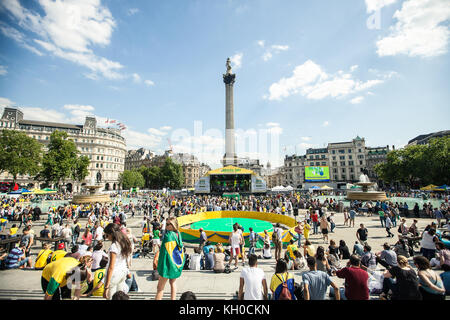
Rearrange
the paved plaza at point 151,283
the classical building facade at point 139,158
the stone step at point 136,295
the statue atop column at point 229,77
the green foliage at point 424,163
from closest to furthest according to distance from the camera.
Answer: the stone step at point 136,295, the paved plaza at point 151,283, the green foliage at point 424,163, the statue atop column at point 229,77, the classical building facade at point 139,158

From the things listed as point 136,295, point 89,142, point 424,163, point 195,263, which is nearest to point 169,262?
point 136,295

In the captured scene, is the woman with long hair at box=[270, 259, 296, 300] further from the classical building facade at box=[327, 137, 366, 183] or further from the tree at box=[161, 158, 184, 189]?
the classical building facade at box=[327, 137, 366, 183]

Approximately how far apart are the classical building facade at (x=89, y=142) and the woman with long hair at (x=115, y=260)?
73.3 metres

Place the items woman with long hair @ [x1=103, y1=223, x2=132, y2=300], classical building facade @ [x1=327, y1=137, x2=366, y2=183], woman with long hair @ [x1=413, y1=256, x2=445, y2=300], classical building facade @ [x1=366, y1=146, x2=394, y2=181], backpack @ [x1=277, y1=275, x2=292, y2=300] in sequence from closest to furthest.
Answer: backpack @ [x1=277, y1=275, x2=292, y2=300] < woman with long hair @ [x1=103, y1=223, x2=132, y2=300] < woman with long hair @ [x1=413, y1=256, x2=445, y2=300] < classical building facade @ [x1=327, y1=137, x2=366, y2=183] < classical building facade @ [x1=366, y1=146, x2=394, y2=181]

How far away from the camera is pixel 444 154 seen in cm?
3447

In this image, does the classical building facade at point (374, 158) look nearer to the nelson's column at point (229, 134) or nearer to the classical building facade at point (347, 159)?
the classical building facade at point (347, 159)

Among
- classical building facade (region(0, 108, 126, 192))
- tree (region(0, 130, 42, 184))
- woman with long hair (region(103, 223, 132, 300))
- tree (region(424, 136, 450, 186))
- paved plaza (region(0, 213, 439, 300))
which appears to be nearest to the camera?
woman with long hair (region(103, 223, 132, 300))

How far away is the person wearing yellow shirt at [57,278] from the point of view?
3.53 m

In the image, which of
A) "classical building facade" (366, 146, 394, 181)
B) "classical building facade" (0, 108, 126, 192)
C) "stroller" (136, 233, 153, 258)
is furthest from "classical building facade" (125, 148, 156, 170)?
"classical building facade" (366, 146, 394, 181)

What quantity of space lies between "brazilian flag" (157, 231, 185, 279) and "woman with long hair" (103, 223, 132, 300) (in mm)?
684

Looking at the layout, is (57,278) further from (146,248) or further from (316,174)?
(316,174)

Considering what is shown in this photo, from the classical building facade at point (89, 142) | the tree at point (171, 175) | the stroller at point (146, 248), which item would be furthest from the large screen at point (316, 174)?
the classical building facade at point (89, 142)

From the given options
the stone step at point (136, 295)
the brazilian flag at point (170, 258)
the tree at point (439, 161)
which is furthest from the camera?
the tree at point (439, 161)

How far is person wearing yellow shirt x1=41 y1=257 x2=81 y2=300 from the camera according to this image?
3.53 meters
